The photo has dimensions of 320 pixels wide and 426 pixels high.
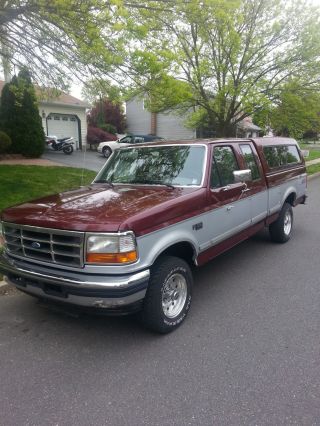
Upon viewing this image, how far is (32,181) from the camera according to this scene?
10.2 metres

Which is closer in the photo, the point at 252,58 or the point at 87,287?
the point at 87,287

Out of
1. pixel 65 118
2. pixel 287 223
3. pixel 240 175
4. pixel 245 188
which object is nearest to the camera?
pixel 240 175

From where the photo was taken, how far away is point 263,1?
43.2 ft

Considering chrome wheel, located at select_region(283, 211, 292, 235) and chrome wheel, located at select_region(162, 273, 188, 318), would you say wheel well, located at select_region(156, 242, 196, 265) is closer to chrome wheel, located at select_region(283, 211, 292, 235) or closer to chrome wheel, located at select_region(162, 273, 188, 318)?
chrome wheel, located at select_region(162, 273, 188, 318)

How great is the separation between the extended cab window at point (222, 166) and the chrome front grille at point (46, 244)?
181 centimetres

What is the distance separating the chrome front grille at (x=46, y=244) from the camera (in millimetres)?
2977

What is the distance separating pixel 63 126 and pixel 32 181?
15.2m

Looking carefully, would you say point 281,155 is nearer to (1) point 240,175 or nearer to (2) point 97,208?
(1) point 240,175

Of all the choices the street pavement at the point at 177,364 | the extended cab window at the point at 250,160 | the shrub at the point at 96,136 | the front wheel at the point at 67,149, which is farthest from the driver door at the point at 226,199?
the shrub at the point at 96,136

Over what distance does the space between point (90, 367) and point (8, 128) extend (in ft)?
51.5

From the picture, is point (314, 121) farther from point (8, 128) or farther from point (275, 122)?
point (8, 128)

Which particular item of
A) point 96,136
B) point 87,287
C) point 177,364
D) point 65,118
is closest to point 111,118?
point 96,136

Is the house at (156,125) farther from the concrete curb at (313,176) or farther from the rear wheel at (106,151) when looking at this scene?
the concrete curb at (313,176)

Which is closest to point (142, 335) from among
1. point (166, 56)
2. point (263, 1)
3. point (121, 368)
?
point (121, 368)
